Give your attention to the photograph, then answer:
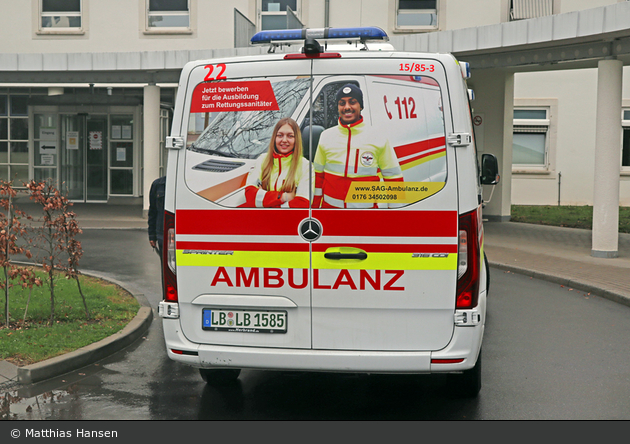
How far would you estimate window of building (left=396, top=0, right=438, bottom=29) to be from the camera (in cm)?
2250

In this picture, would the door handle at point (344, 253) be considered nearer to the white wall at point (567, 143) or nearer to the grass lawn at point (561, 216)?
the grass lawn at point (561, 216)

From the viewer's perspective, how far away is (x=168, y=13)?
22906mm

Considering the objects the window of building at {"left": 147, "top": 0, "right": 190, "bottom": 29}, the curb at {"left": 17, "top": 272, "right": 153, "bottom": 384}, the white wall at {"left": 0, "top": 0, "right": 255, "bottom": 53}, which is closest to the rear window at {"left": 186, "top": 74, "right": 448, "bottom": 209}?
the curb at {"left": 17, "top": 272, "right": 153, "bottom": 384}

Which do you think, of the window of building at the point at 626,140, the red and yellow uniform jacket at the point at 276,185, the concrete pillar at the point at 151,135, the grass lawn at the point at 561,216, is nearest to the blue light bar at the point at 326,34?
the red and yellow uniform jacket at the point at 276,185

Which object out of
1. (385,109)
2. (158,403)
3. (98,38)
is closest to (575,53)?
(385,109)

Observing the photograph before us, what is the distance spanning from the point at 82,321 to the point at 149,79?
12945 millimetres

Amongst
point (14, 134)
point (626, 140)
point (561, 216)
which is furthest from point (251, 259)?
point (626, 140)

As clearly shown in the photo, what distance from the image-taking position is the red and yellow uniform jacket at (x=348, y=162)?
172 inches

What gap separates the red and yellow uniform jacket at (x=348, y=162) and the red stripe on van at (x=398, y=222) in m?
0.06

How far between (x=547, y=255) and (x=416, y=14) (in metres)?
11.7

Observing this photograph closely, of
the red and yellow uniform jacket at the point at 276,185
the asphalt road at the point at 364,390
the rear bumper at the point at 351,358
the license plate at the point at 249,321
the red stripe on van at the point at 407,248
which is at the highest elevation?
the red and yellow uniform jacket at the point at 276,185

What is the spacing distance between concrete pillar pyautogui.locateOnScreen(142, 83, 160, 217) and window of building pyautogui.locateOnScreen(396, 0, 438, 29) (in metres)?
8.17

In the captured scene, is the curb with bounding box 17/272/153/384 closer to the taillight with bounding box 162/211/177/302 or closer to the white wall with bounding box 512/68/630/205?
the taillight with bounding box 162/211/177/302

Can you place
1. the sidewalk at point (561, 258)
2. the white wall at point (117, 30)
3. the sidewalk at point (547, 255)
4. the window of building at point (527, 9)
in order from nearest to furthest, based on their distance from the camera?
the sidewalk at point (547, 255) < the sidewalk at point (561, 258) < the window of building at point (527, 9) < the white wall at point (117, 30)
